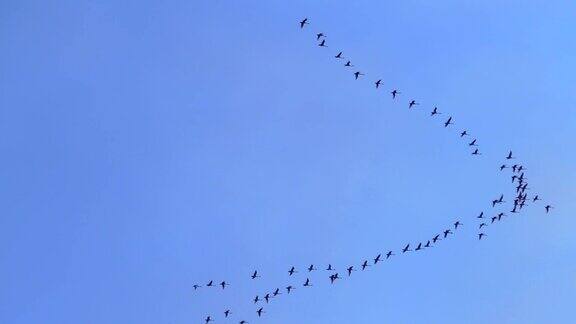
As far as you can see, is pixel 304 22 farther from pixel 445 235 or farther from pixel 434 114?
pixel 445 235

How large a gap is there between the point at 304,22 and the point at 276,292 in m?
32.0

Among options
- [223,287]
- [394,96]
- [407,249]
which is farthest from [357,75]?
[223,287]

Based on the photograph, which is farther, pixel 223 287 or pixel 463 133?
pixel 223 287

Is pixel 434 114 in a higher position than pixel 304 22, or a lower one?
lower

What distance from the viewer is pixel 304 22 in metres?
159

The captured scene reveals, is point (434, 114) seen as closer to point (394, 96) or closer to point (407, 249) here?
point (394, 96)

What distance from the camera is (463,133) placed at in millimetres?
159250

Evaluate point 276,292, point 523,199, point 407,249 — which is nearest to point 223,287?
point 276,292

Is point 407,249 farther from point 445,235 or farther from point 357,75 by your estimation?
point 357,75

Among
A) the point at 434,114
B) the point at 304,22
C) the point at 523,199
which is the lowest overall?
the point at 523,199

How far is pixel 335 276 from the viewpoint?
545ft

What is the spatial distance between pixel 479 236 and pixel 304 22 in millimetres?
30511

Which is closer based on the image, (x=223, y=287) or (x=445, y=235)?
(x=445, y=235)

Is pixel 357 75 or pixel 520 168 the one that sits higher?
pixel 357 75
